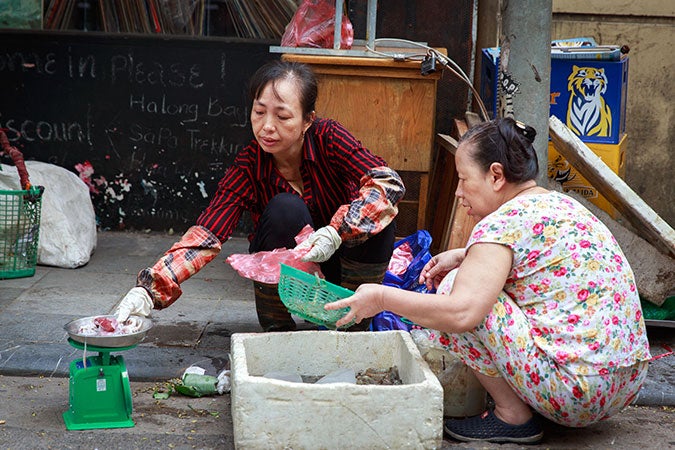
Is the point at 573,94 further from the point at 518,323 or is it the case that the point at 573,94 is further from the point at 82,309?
the point at 82,309

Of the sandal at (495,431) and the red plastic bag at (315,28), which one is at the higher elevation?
the red plastic bag at (315,28)

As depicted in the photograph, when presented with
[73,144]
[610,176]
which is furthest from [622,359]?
[73,144]

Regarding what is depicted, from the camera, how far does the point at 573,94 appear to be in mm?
4508

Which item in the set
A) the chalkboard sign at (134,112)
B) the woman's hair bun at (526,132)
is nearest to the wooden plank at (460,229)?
the woman's hair bun at (526,132)

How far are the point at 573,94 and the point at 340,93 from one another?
118 centimetres

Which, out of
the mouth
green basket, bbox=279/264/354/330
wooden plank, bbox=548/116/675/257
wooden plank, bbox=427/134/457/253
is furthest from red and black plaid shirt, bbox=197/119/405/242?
wooden plank, bbox=427/134/457/253

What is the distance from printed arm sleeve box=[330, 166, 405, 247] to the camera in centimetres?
326

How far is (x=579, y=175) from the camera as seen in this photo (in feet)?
14.4

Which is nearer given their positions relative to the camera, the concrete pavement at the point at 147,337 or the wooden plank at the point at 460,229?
the concrete pavement at the point at 147,337

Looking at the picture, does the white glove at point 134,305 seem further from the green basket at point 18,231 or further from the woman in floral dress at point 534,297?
the green basket at point 18,231

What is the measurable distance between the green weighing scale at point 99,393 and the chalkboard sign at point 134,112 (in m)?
2.95

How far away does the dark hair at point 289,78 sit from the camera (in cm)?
332

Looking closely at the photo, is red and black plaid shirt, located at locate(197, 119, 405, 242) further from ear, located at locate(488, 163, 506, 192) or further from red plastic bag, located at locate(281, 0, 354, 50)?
red plastic bag, located at locate(281, 0, 354, 50)

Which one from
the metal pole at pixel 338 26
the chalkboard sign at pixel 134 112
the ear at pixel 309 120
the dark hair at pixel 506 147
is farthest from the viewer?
the chalkboard sign at pixel 134 112
